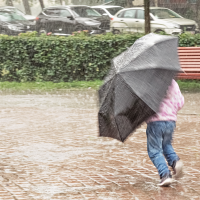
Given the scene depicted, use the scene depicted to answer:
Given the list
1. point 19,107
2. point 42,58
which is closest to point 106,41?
point 42,58

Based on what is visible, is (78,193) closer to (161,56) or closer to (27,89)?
(161,56)

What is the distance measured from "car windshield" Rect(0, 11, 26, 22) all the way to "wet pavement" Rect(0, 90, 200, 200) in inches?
616

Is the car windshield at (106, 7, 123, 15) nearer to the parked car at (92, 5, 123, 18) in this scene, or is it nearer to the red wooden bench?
the parked car at (92, 5, 123, 18)

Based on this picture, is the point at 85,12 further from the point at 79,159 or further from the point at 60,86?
the point at 79,159

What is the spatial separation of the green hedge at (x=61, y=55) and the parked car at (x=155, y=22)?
8.46 m

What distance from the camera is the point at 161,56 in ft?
13.6

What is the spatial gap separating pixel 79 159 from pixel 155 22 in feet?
51.5

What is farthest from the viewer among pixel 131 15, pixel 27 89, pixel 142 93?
pixel 131 15

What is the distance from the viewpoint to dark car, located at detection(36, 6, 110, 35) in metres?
22.0

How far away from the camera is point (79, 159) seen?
543cm

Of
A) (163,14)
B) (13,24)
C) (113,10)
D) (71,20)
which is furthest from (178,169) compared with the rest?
(113,10)

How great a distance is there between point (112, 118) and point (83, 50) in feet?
26.2

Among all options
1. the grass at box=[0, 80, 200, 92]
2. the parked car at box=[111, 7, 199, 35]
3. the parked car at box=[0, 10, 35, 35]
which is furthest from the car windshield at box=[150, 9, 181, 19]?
the grass at box=[0, 80, 200, 92]

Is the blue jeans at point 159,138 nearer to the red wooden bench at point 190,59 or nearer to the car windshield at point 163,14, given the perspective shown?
the red wooden bench at point 190,59
